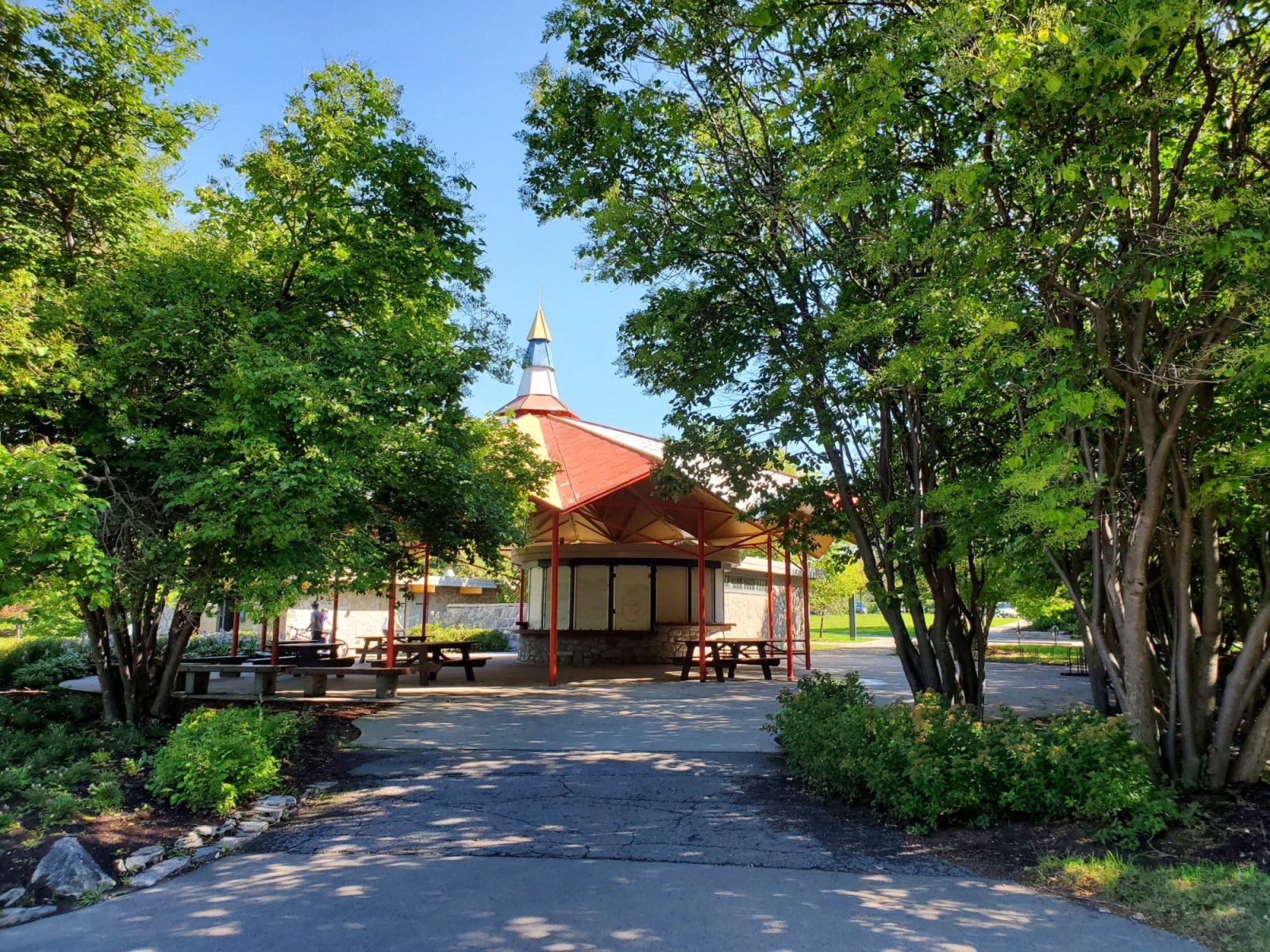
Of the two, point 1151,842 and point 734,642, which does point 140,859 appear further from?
point 734,642

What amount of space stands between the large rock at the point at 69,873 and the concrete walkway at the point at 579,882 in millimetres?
244

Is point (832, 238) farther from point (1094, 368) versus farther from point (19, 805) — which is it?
point (19, 805)

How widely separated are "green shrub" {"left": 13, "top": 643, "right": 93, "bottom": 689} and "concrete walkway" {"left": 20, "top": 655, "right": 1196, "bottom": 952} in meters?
9.80

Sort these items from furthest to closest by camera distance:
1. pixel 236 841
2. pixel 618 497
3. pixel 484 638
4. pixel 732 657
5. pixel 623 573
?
pixel 484 638, pixel 623 573, pixel 618 497, pixel 732 657, pixel 236 841

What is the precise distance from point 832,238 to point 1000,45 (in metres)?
3.10

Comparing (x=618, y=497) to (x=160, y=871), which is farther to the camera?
(x=618, y=497)

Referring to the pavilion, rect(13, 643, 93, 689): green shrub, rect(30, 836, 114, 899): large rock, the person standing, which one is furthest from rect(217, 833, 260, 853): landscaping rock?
the person standing

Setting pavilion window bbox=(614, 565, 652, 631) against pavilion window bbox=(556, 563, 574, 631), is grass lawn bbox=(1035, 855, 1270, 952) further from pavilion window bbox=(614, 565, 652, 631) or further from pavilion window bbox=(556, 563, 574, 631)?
pavilion window bbox=(556, 563, 574, 631)

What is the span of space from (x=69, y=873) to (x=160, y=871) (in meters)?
0.45

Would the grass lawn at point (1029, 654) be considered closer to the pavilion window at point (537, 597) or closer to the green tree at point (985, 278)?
the pavilion window at point (537, 597)

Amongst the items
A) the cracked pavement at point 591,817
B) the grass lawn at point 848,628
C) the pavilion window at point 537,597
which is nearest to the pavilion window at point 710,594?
the pavilion window at point 537,597

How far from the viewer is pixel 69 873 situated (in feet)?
14.3

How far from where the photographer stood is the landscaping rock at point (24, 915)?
397 centimetres

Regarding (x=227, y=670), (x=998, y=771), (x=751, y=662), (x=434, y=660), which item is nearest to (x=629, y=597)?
(x=751, y=662)
